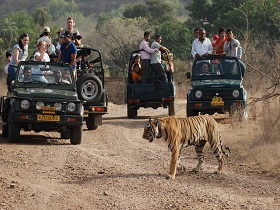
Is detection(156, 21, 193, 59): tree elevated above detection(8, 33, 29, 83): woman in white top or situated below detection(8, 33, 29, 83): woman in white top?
above

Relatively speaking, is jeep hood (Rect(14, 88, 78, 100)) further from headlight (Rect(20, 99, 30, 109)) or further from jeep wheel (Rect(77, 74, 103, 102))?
jeep wheel (Rect(77, 74, 103, 102))

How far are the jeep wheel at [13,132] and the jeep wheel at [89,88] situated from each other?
2466 millimetres

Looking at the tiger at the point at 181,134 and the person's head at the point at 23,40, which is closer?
the tiger at the point at 181,134

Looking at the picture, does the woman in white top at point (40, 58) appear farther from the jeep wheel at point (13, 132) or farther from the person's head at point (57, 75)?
the jeep wheel at point (13, 132)

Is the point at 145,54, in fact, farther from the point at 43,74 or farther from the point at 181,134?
the point at 181,134

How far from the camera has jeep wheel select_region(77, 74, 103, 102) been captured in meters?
17.8

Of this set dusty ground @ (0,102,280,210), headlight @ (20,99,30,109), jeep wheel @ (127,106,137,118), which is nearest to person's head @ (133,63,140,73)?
jeep wheel @ (127,106,137,118)

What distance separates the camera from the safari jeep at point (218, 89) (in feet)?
64.7

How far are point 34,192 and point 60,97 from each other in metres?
5.18

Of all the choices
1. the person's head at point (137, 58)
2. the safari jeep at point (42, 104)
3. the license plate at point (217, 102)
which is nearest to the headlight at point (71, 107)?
the safari jeep at point (42, 104)

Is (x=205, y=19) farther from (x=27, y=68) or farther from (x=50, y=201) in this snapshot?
(x=50, y=201)

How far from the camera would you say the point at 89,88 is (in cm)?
1798

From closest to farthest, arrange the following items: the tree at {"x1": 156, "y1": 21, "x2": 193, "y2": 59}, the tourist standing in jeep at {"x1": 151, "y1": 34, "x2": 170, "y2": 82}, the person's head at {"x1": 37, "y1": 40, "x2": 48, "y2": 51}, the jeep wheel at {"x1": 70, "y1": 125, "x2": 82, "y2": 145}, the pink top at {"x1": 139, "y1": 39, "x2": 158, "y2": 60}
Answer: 1. the jeep wheel at {"x1": 70, "y1": 125, "x2": 82, "y2": 145}
2. the person's head at {"x1": 37, "y1": 40, "x2": 48, "y2": 51}
3. the pink top at {"x1": 139, "y1": 39, "x2": 158, "y2": 60}
4. the tourist standing in jeep at {"x1": 151, "y1": 34, "x2": 170, "y2": 82}
5. the tree at {"x1": 156, "y1": 21, "x2": 193, "y2": 59}

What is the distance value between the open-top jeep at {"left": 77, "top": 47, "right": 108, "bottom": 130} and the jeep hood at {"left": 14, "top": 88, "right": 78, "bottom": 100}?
150cm
